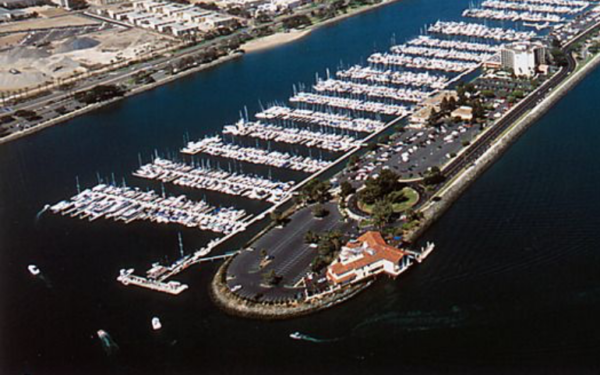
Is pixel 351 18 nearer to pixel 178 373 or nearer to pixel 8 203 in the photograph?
pixel 8 203

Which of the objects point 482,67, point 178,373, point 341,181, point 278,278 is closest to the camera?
point 178,373

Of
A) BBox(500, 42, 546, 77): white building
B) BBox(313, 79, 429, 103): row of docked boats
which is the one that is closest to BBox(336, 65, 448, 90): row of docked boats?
BBox(313, 79, 429, 103): row of docked boats

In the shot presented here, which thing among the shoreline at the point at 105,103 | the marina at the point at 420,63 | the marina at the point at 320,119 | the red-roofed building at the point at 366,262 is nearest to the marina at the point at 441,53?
the marina at the point at 420,63

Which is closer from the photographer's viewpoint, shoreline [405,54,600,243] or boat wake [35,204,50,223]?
shoreline [405,54,600,243]

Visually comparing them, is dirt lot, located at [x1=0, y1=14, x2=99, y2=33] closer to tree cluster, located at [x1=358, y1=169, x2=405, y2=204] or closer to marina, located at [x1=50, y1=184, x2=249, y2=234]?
marina, located at [x1=50, y1=184, x2=249, y2=234]

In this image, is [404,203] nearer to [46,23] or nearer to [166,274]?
[166,274]

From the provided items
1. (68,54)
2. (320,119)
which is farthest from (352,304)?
(68,54)

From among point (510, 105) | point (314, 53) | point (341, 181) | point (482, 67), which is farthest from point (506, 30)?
point (341, 181)
